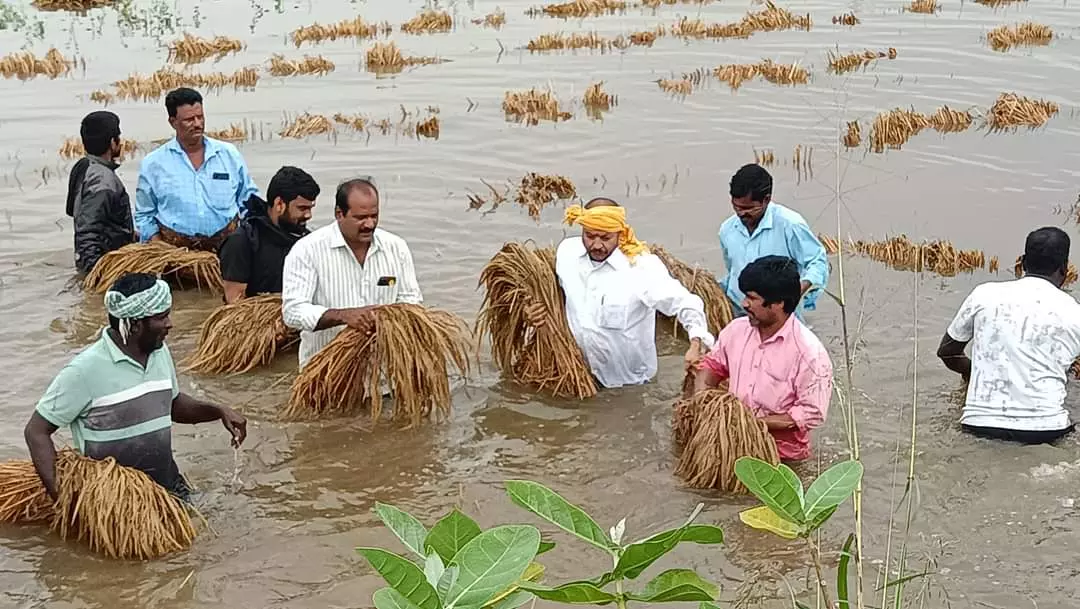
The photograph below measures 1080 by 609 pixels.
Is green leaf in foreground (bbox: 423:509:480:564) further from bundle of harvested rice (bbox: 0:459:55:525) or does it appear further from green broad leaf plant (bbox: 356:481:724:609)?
bundle of harvested rice (bbox: 0:459:55:525)

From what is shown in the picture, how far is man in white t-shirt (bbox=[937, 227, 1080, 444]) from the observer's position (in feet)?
18.9

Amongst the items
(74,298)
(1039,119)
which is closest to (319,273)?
(74,298)

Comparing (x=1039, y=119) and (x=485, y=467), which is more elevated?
(x=1039, y=119)

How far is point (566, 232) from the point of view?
32.5 ft

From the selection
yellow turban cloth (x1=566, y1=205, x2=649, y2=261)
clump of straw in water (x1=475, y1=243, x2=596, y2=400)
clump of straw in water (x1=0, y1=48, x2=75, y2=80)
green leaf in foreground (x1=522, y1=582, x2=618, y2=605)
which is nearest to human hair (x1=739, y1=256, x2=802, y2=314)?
yellow turban cloth (x1=566, y1=205, x2=649, y2=261)

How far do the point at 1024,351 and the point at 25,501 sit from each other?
4.68m

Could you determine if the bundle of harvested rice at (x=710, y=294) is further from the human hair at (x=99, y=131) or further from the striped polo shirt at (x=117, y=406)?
the human hair at (x=99, y=131)

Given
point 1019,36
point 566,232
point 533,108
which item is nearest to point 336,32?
point 533,108

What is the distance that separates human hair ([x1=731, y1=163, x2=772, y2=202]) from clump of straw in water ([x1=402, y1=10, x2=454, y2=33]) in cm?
1424

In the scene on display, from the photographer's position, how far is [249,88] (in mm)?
15797

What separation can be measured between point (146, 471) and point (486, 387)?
234 cm

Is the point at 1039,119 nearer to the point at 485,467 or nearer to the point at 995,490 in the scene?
the point at 995,490

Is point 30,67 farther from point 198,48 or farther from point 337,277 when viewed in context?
point 337,277

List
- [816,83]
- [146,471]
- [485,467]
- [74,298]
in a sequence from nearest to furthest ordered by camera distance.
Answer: [146,471] → [485,467] → [74,298] → [816,83]
